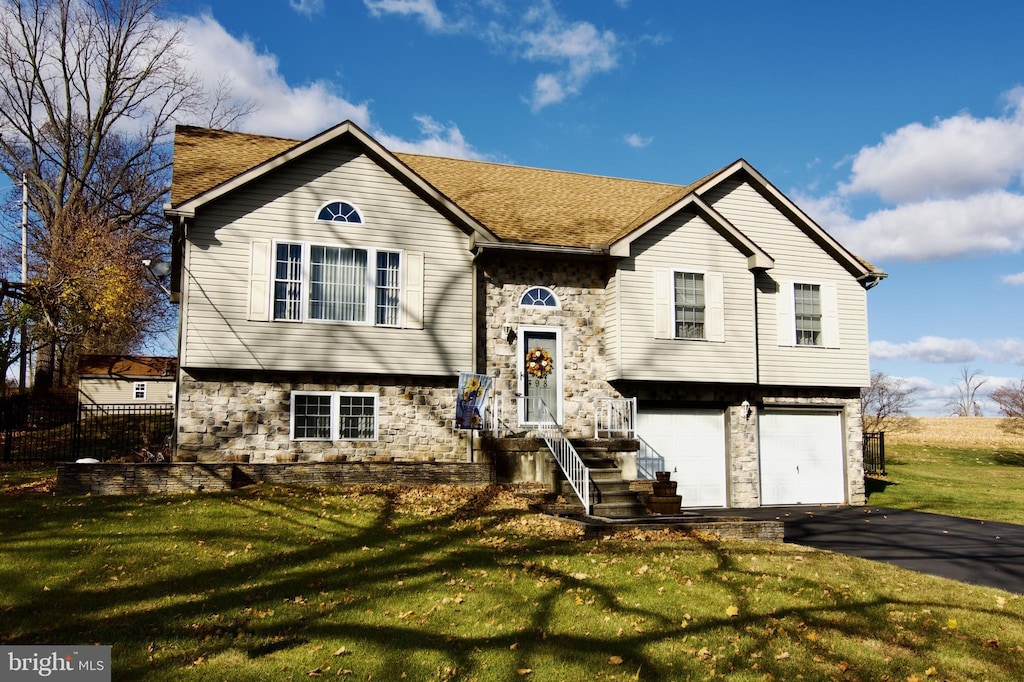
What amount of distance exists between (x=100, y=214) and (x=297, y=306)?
2332 centimetres

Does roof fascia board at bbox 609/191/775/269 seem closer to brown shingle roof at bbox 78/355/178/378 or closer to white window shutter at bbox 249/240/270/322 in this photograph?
white window shutter at bbox 249/240/270/322

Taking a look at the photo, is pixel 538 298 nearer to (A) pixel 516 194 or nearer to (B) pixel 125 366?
(A) pixel 516 194

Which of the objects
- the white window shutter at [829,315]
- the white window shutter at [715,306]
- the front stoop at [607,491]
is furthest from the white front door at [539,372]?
the white window shutter at [829,315]

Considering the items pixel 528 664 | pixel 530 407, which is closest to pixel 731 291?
pixel 530 407

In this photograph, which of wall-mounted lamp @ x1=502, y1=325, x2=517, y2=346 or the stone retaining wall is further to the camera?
wall-mounted lamp @ x1=502, y1=325, x2=517, y2=346

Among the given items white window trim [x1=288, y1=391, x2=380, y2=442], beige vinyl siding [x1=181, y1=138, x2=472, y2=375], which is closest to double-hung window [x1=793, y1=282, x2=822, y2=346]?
beige vinyl siding [x1=181, y1=138, x2=472, y2=375]

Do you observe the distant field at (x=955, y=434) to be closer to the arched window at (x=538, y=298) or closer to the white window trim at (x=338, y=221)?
the arched window at (x=538, y=298)

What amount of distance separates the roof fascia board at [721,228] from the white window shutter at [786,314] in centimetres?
141

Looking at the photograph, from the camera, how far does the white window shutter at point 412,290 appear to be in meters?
16.4

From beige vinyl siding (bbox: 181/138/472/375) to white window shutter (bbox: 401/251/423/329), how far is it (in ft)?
0.39

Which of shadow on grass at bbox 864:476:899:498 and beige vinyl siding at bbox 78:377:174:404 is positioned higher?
beige vinyl siding at bbox 78:377:174:404

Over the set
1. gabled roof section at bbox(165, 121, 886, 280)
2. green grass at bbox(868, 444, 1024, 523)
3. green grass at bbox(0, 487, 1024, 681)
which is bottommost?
green grass at bbox(868, 444, 1024, 523)

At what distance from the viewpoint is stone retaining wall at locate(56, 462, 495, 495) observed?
13320 mm

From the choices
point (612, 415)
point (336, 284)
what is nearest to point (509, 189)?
point (336, 284)
